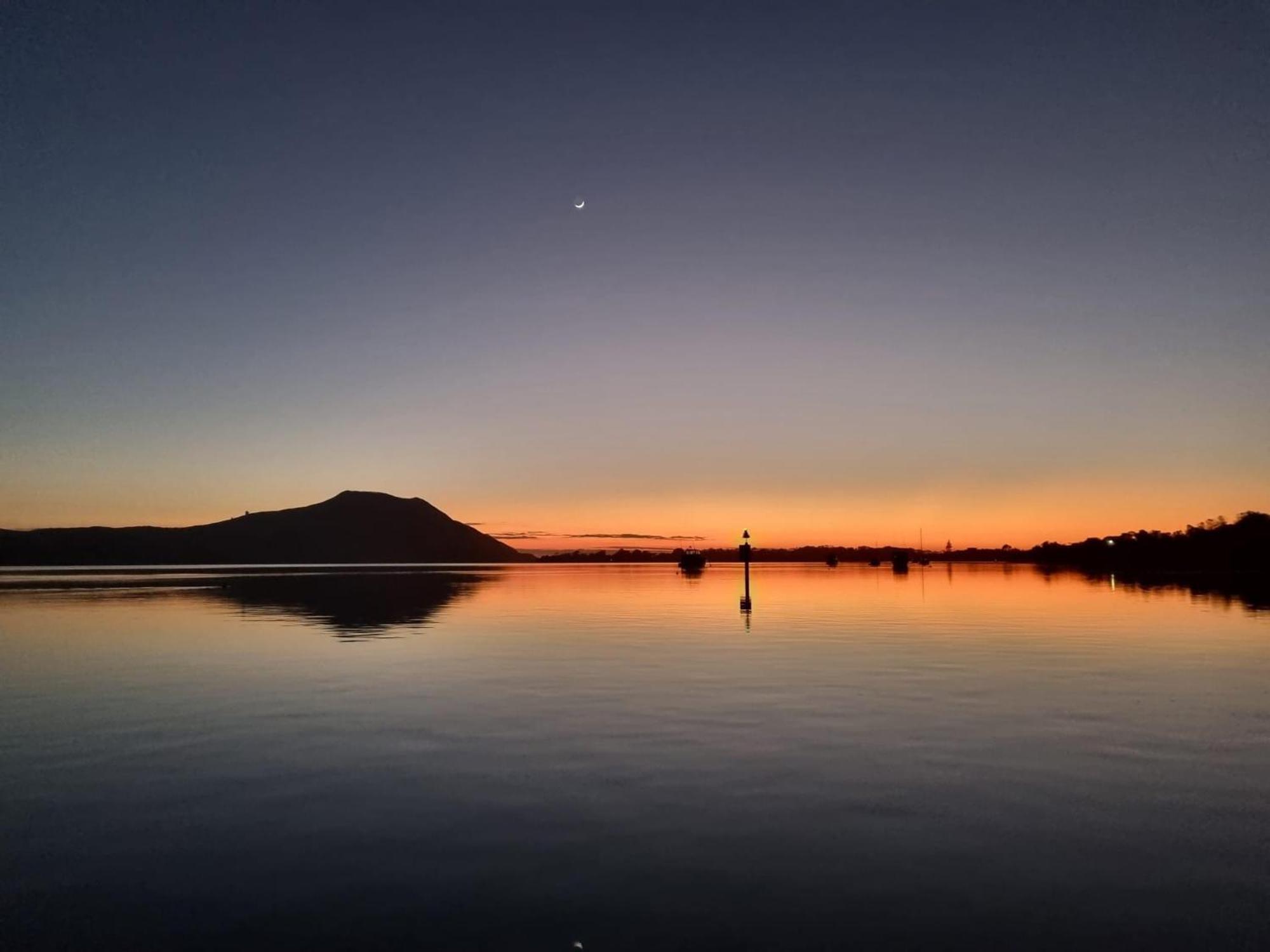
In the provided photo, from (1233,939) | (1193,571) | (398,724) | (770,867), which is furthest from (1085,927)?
(1193,571)

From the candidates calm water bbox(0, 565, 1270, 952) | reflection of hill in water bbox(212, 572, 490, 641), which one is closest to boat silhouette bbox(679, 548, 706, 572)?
reflection of hill in water bbox(212, 572, 490, 641)

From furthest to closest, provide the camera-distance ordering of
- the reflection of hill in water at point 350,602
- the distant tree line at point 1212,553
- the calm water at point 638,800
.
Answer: the distant tree line at point 1212,553 < the reflection of hill in water at point 350,602 < the calm water at point 638,800

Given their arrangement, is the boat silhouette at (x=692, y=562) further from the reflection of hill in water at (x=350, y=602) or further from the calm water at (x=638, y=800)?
the calm water at (x=638, y=800)

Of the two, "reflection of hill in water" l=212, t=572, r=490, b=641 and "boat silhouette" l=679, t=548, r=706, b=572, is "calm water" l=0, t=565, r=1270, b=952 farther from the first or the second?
"boat silhouette" l=679, t=548, r=706, b=572

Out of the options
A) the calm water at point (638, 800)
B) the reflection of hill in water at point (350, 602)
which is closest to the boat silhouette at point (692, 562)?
the reflection of hill in water at point (350, 602)

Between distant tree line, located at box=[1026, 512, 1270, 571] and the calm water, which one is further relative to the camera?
distant tree line, located at box=[1026, 512, 1270, 571]

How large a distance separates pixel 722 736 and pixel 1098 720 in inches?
362

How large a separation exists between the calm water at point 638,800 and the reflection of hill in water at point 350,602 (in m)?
15.3

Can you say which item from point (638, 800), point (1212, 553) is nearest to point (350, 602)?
point (638, 800)

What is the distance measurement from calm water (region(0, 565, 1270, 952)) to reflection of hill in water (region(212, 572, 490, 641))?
15.3 metres

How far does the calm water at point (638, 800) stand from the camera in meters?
9.48

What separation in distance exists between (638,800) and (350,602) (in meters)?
65.0

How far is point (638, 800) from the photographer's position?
45.0 ft

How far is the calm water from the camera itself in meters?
9.48
